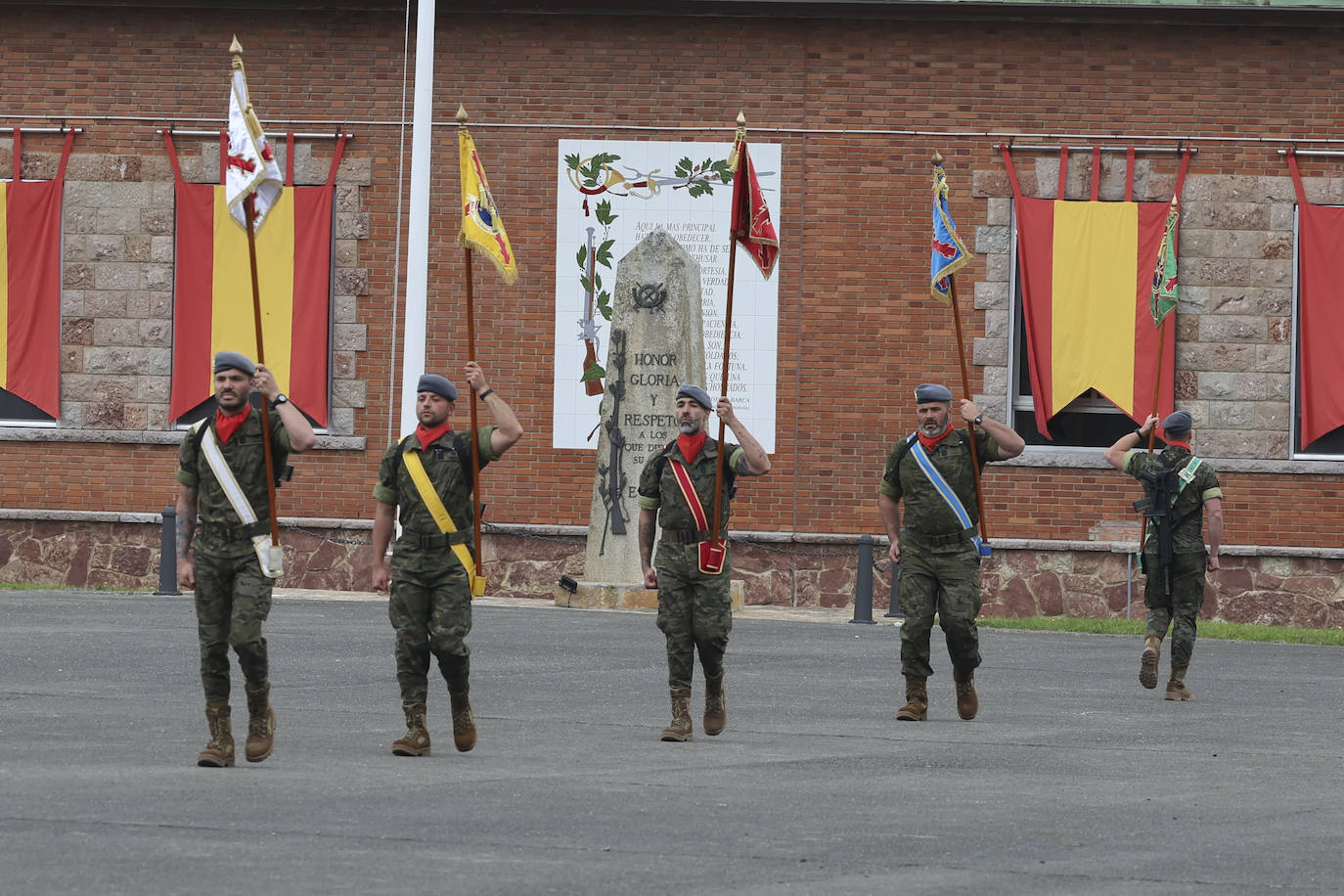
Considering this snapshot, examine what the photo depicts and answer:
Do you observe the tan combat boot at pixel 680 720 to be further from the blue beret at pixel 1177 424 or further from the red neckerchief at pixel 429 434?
the blue beret at pixel 1177 424

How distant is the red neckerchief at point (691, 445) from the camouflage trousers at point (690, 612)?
53cm

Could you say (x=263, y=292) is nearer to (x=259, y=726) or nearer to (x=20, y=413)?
(x=20, y=413)

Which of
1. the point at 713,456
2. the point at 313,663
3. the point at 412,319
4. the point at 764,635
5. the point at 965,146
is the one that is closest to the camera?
the point at 713,456

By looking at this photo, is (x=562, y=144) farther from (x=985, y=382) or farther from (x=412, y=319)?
(x=985, y=382)

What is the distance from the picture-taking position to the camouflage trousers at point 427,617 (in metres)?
10.3

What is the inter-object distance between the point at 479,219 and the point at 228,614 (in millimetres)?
3193

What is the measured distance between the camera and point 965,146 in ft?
75.8

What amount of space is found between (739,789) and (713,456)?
280cm

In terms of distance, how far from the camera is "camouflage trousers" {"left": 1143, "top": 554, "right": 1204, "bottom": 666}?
14.4 m

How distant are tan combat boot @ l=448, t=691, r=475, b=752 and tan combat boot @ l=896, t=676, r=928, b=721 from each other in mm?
3027

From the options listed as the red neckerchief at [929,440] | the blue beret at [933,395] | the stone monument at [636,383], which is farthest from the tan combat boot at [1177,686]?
the stone monument at [636,383]

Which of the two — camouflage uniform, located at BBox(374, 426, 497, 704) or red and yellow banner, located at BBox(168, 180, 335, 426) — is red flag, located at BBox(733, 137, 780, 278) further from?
red and yellow banner, located at BBox(168, 180, 335, 426)

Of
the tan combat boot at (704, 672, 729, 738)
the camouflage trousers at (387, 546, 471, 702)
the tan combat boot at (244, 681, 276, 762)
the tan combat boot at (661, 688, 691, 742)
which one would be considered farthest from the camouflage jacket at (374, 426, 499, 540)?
the tan combat boot at (704, 672, 729, 738)

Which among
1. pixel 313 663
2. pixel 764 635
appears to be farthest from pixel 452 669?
pixel 764 635
